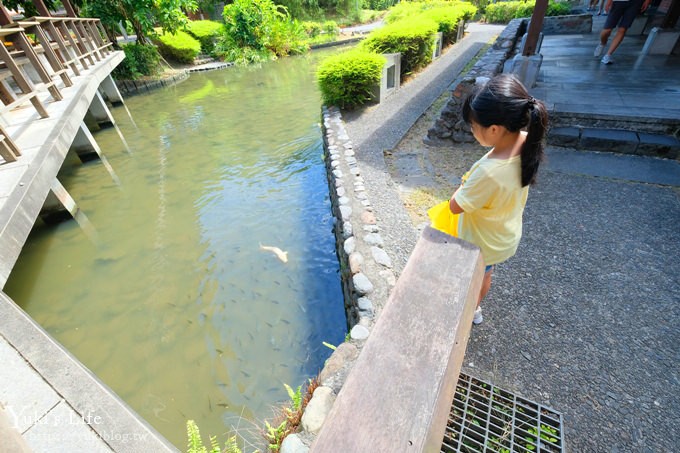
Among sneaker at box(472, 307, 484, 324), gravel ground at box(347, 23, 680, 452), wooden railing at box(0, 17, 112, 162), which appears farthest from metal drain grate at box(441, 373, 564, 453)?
wooden railing at box(0, 17, 112, 162)

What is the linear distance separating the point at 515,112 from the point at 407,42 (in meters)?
9.36

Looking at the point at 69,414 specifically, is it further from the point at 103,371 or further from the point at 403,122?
the point at 403,122

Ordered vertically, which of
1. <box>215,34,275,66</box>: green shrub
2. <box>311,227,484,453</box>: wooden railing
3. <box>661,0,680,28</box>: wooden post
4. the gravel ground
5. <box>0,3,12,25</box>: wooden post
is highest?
<box>0,3,12,25</box>: wooden post

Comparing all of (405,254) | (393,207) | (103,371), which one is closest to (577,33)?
(393,207)

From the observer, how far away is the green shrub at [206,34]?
60.1 feet

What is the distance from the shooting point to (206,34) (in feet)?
61.1

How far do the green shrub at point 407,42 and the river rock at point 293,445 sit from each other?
9565 millimetres

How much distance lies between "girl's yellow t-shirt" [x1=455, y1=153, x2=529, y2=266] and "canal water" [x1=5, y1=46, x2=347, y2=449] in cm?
197

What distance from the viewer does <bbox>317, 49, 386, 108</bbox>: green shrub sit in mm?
7196

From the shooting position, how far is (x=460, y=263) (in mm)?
1812

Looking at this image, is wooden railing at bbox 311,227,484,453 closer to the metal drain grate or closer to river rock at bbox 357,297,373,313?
the metal drain grate

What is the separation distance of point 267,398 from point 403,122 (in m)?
5.92

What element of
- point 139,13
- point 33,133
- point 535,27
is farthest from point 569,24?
point 139,13


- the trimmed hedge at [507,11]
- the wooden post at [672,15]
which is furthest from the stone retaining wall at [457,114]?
the trimmed hedge at [507,11]
